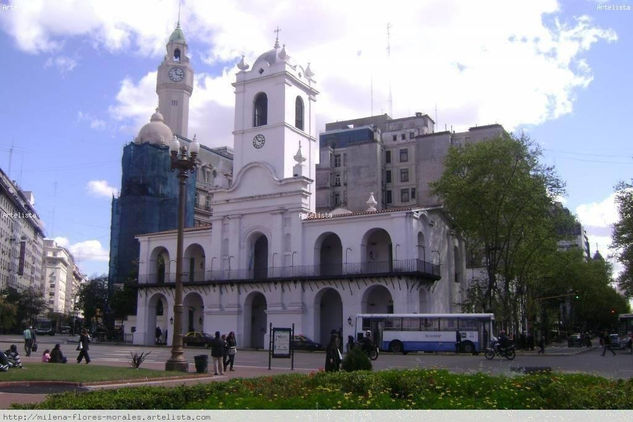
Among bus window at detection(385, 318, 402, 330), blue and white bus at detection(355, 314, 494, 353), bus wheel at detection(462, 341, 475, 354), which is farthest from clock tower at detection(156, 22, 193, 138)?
bus wheel at detection(462, 341, 475, 354)

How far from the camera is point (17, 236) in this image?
87000 mm

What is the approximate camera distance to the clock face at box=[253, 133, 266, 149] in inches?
1837

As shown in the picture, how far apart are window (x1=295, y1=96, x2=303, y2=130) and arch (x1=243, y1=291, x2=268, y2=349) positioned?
12972mm

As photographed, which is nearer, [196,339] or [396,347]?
[396,347]

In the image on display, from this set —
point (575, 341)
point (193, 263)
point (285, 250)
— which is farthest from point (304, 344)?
point (575, 341)

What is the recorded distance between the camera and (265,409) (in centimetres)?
895

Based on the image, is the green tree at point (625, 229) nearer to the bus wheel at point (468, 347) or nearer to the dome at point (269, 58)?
the bus wheel at point (468, 347)

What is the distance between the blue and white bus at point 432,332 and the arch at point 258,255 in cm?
1086

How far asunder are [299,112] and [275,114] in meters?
2.73

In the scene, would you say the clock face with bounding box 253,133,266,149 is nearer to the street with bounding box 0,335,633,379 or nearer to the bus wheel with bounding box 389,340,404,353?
the bus wheel with bounding box 389,340,404,353

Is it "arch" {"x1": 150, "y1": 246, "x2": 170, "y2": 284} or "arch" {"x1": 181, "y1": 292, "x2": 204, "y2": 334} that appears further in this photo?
"arch" {"x1": 150, "y1": 246, "x2": 170, "y2": 284}

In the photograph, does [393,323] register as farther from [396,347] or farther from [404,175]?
[404,175]
